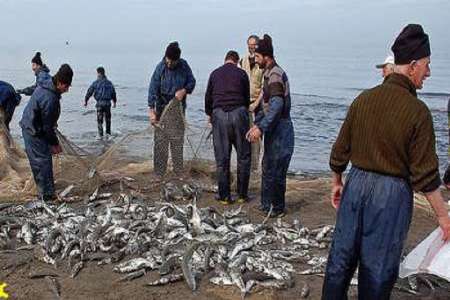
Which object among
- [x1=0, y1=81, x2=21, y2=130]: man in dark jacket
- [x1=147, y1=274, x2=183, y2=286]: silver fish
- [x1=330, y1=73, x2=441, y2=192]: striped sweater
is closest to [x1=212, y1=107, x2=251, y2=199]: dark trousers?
[x1=147, y1=274, x2=183, y2=286]: silver fish

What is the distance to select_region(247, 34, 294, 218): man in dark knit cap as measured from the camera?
8.81 m

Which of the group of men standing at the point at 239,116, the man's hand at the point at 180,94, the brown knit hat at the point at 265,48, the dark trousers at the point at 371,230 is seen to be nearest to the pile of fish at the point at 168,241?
the group of men standing at the point at 239,116

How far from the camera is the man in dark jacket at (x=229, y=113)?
9.80 m

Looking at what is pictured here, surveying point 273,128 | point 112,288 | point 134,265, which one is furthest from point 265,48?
point 112,288

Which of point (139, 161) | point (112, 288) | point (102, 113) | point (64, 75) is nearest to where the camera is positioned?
point (112, 288)

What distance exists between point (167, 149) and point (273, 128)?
340cm

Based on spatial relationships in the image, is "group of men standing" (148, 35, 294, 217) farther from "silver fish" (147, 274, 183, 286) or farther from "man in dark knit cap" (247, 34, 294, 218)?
"silver fish" (147, 274, 183, 286)

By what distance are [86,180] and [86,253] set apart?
11.8 ft

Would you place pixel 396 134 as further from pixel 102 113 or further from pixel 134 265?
pixel 102 113

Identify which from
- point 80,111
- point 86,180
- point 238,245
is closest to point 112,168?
point 86,180

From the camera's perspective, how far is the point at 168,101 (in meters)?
11.8

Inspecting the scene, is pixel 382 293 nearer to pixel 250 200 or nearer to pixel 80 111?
pixel 250 200

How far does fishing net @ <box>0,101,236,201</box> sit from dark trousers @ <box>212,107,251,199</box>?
1.13m

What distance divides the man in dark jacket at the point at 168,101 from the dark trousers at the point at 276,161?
279 cm
